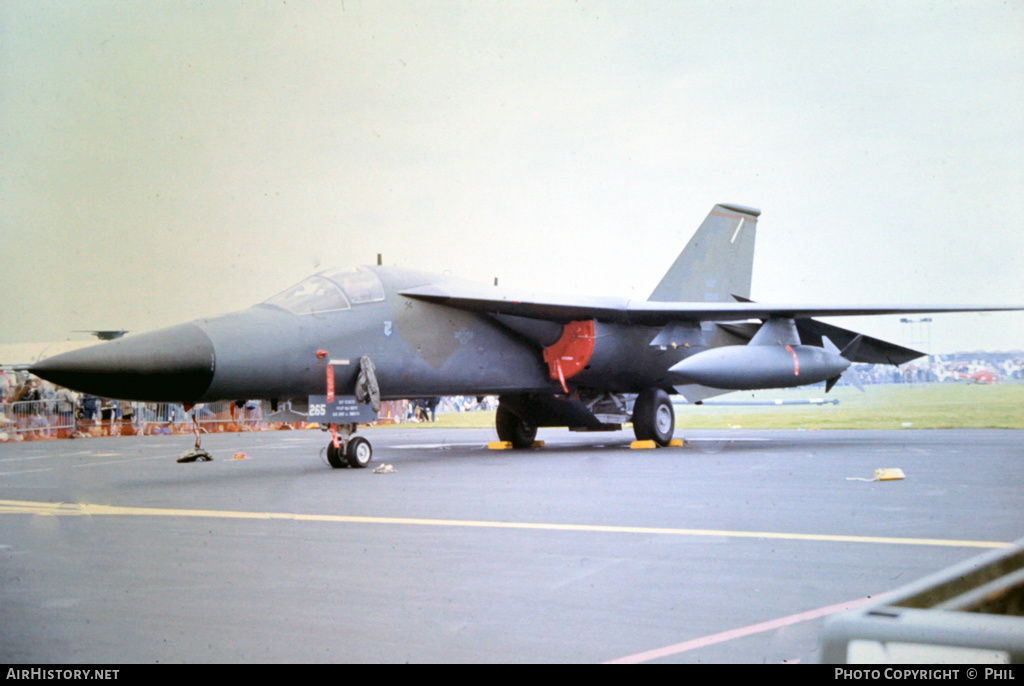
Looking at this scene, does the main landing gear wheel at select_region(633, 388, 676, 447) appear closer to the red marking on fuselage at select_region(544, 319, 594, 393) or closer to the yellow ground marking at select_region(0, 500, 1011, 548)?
the red marking on fuselage at select_region(544, 319, 594, 393)

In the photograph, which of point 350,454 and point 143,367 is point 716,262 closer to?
point 350,454

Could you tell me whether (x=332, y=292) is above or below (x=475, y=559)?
above

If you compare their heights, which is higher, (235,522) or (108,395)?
(108,395)

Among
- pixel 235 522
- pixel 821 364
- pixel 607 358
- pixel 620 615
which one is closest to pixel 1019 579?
pixel 620 615

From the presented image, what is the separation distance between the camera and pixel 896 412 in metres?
18.5

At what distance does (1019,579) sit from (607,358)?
1193 centimetres

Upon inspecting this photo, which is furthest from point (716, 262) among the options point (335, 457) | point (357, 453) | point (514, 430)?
point (335, 457)

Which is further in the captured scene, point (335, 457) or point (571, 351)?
point (571, 351)

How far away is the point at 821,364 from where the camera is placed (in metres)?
13.3

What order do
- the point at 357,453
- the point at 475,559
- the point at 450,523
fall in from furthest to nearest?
1. the point at 357,453
2. the point at 450,523
3. the point at 475,559

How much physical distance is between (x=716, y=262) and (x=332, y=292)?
8671 millimetres

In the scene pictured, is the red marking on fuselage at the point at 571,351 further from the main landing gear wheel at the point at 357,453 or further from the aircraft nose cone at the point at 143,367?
the aircraft nose cone at the point at 143,367

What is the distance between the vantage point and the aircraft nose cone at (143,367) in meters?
7.61
